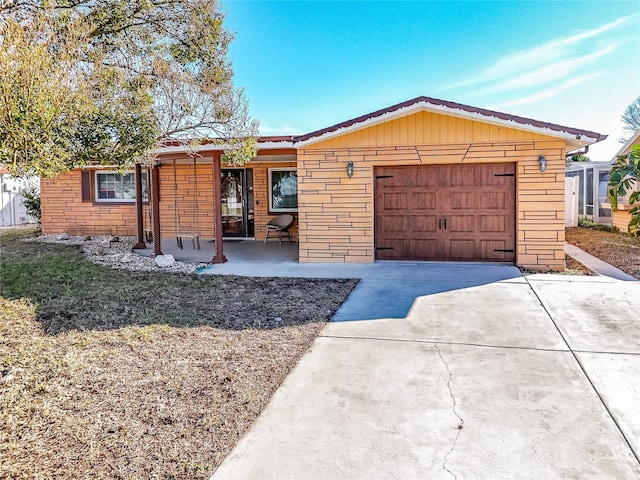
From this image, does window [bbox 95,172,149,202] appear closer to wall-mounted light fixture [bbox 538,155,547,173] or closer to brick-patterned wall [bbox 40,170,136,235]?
brick-patterned wall [bbox 40,170,136,235]

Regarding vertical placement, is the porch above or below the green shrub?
below

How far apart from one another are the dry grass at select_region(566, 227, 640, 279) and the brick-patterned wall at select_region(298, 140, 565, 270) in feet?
5.16

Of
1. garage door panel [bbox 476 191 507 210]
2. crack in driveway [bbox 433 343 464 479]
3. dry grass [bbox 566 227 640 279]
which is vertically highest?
garage door panel [bbox 476 191 507 210]

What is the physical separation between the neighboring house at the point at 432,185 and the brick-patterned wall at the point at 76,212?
20.8ft

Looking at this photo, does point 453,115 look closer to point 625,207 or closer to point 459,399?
point 459,399

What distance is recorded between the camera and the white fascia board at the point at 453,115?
8.33 metres

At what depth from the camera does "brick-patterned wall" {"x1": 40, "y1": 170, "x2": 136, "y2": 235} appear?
14.8 metres

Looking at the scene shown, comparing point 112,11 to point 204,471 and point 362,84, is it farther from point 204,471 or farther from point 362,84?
point 362,84

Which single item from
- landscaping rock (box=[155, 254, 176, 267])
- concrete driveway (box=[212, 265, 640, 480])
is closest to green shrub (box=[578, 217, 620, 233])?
concrete driveway (box=[212, 265, 640, 480])

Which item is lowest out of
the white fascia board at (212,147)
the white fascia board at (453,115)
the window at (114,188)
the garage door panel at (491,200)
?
the garage door panel at (491,200)

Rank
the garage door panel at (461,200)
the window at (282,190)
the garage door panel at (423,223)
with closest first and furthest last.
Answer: the garage door panel at (461,200) → the garage door panel at (423,223) → the window at (282,190)

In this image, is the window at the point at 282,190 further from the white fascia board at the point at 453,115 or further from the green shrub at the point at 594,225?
the green shrub at the point at 594,225

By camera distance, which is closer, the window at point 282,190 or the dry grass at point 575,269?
the dry grass at point 575,269

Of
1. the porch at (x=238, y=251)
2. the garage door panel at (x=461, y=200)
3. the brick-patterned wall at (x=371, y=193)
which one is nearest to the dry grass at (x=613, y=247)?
the brick-patterned wall at (x=371, y=193)
